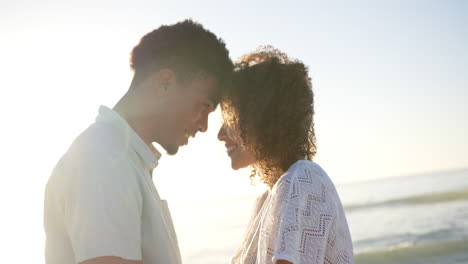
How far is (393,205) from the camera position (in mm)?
34219

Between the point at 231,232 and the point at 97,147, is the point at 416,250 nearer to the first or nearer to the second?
the point at 231,232

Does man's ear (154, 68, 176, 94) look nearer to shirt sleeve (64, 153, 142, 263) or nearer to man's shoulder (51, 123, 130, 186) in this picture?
man's shoulder (51, 123, 130, 186)

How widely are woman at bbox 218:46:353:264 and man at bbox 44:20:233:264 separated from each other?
271mm

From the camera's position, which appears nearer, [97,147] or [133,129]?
[97,147]

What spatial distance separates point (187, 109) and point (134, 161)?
30.6 inches

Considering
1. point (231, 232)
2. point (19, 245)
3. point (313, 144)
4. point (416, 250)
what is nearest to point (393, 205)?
point (231, 232)

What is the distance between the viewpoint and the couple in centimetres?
202

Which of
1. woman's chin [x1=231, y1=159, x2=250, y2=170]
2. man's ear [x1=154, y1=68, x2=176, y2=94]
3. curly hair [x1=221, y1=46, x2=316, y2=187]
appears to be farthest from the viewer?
woman's chin [x1=231, y1=159, x2=250, y2=170]

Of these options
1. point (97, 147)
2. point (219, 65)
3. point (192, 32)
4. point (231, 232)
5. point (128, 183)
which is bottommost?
point (231, 232)

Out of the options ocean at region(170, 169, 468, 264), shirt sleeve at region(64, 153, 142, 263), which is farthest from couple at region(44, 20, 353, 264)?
ocean at region(170, 169, 468, 264)

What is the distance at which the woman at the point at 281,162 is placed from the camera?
8.43 ft

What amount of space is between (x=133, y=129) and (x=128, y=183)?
633 millimetres

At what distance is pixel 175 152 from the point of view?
312 centimetres

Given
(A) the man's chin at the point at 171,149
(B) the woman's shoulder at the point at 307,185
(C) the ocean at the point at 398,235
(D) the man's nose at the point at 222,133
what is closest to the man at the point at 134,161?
(A) the man's chin at the point at 171,149
